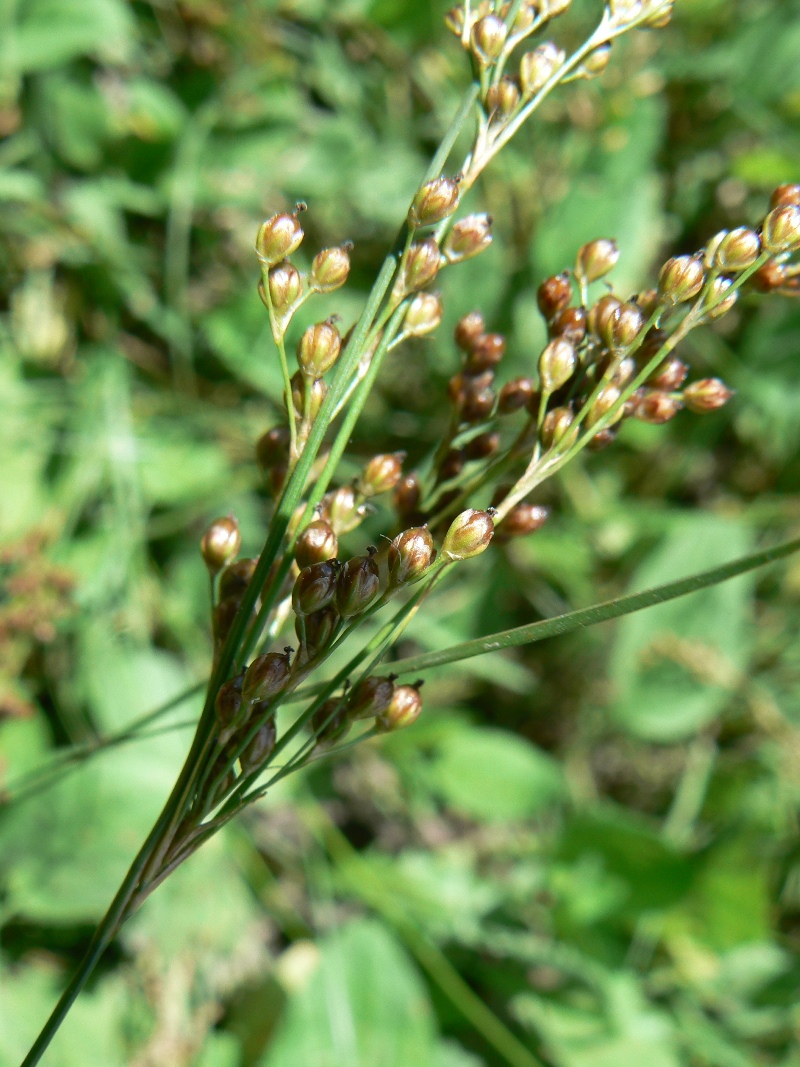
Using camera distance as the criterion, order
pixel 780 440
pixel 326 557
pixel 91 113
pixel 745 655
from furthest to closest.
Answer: pixel 780 440
pixel 745 655
pixel 91 113
pixel 326 557

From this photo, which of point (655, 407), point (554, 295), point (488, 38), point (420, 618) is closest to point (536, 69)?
point (488, 38)

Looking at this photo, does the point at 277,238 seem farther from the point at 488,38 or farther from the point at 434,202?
the point at 488,38

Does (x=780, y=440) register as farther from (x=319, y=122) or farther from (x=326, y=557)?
(x=326, y=557)

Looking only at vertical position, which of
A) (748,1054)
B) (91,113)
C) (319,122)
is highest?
(91,113)

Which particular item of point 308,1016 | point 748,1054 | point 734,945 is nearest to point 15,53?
point 308,1016

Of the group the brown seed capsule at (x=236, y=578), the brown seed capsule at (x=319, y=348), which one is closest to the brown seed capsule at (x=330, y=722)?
the brown seed capsule at (x=236, y=578)

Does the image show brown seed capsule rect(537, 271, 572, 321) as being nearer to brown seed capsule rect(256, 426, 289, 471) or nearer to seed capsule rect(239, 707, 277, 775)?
brown seed capsule rect(256, 426, 289, 471)

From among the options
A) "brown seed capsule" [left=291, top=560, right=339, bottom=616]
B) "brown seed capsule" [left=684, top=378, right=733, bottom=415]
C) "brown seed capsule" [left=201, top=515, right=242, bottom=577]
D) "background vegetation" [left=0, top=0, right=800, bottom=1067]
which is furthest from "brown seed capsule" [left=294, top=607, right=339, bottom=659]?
"background vegetation" [left=0, top=0, right=800, bottom=1067]
